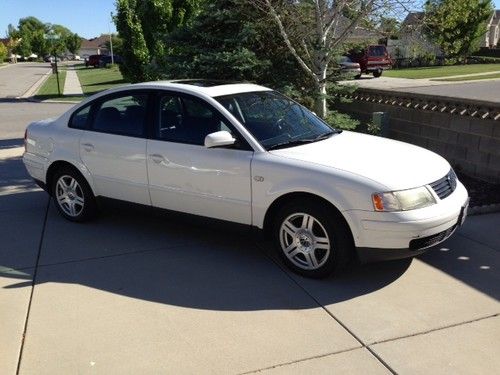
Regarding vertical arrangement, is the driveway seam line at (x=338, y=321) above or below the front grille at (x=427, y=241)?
below

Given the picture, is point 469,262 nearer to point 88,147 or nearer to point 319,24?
point 88,147

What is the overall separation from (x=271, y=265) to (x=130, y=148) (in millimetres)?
1798

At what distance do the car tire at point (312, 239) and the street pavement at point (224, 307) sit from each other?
0.14 m

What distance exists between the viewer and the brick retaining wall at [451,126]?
22.7 feet

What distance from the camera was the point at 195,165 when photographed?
187 inches

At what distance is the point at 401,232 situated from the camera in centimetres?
394

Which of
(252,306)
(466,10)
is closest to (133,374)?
(252,306)

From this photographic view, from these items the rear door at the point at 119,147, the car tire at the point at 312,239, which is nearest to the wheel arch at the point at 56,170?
the rear door at the point at 119,147

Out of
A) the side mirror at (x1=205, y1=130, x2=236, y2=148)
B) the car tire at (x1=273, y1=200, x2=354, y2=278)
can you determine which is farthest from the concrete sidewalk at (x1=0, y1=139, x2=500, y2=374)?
the side mirror at (x1=205, y1=130, x2=236, y2=148)

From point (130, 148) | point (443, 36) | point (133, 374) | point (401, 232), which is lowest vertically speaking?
point (133, 374)

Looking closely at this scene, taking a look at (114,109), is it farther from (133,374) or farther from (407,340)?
(407,340)

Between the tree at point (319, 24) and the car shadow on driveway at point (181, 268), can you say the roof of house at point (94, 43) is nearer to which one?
the tree at point (319, 24)

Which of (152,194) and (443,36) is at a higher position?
(443,36)

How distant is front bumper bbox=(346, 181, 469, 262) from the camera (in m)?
3.94
